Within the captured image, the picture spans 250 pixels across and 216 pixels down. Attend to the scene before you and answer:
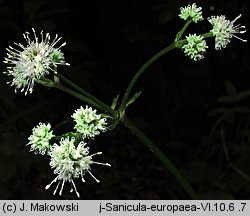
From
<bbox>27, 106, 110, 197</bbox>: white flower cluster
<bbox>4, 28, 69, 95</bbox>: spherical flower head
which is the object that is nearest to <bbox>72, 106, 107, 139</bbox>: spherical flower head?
<bbox>27, 106, 110, 197</bbox>: white flower cluster

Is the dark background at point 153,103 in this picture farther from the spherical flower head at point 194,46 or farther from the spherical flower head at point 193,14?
the spherical flower head at point 194,46

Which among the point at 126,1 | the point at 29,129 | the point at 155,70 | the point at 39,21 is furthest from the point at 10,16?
the point at 155,70

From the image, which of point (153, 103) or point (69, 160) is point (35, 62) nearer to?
point (69, 160)

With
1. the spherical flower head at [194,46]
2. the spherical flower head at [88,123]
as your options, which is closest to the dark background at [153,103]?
the spherical flower head at [194,46]

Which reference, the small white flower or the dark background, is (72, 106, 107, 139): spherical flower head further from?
the dark background

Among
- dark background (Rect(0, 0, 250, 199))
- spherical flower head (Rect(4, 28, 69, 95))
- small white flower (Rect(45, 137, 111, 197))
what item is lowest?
small white flower (Rect(45, 137, 111, 197))

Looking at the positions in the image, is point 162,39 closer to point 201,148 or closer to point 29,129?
point 201,148
